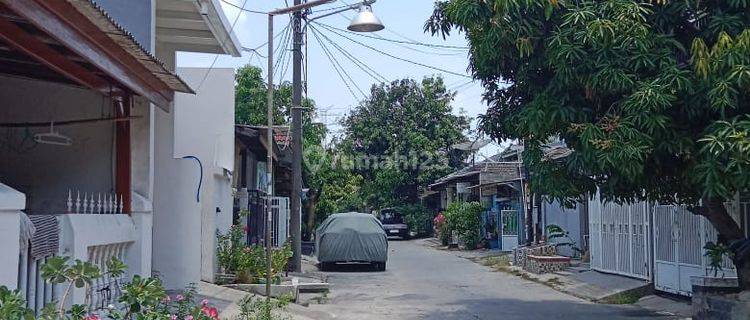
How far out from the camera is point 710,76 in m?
9.68

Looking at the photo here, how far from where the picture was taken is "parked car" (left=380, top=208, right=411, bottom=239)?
47.1 m

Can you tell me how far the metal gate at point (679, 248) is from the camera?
1457 cm

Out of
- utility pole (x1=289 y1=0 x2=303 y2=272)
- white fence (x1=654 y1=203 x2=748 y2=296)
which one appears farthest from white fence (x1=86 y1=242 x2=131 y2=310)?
utility pole (x1=289 y1=0 x2=303 y2=272)

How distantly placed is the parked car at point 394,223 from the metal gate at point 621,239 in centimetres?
2651

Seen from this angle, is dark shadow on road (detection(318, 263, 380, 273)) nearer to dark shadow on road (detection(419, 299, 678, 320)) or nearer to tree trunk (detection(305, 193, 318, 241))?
dark shadow on road (detection(419, 299, 678, 320))

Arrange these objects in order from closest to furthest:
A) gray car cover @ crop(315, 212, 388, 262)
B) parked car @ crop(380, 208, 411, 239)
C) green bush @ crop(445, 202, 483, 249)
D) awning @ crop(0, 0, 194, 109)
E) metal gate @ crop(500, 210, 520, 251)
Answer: awning @ crop(0, 0, 194, 109) < gray car cover @ crop(315, 212, 388, 262) < metal gate @ crop(500, 210, 520, 251) < green bush @ crop(445, 202, 483, 249) < parked car @ crop(380, 208, 411, 239)

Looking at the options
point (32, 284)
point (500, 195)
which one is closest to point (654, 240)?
point (32, 284)

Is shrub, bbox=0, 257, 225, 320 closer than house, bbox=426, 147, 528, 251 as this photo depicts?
Yes

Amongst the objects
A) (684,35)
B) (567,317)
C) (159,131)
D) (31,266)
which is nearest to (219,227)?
(159,131)

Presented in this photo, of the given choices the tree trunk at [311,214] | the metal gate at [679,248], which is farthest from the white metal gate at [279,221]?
the tree trunk at [311,214]

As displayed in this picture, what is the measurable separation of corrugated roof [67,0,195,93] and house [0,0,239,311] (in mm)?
11

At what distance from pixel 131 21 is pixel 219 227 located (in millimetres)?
7766

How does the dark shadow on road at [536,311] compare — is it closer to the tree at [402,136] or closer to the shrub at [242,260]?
the shrub at [242,260]

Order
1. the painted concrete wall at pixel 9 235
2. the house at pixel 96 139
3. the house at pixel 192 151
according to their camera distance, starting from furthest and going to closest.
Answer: the house at pixel 192 151 < the house at pixel 96 139 < the painted concrete wall at pixel 9 235
